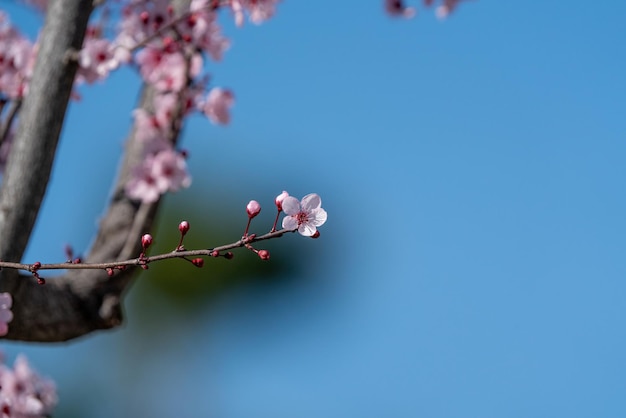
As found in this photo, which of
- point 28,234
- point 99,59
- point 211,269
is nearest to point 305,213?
point 28,234

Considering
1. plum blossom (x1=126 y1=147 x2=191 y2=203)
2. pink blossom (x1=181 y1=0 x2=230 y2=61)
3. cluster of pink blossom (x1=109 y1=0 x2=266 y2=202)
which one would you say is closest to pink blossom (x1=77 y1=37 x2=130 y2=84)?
cluster of pink blossom (x1=109 y1=0 x2=266 y2=202)

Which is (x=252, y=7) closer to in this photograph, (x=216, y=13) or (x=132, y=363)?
(x=216, y=13)

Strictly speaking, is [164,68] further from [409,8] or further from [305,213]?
[305,213]

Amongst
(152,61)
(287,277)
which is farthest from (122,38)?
(287,277)

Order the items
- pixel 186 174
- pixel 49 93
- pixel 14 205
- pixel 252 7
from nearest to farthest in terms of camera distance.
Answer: pixel 14 205 → pixel 49 93 → pixel 252 7 → pixel 186 174

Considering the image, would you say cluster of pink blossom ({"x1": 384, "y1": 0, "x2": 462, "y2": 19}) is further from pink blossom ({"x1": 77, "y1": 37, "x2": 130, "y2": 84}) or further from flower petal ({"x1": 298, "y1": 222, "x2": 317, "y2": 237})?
flower petal ({"x1": 298, "y1": 222, "x2": 317, "y2": 237})

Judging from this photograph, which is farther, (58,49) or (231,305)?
(231,305)

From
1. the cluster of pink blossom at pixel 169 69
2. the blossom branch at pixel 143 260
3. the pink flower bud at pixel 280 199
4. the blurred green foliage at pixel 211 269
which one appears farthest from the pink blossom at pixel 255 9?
the blurred green foliage at pixel 211 269

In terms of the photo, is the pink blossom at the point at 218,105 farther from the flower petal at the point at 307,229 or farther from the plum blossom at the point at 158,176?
the flower petal at the point at 307,229
